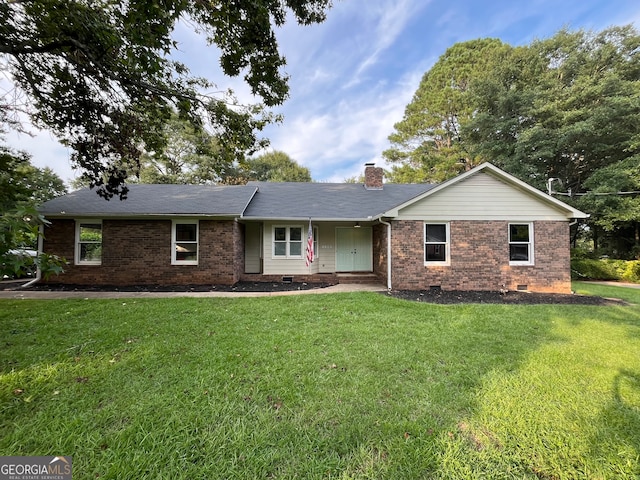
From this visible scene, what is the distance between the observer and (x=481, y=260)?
959cm

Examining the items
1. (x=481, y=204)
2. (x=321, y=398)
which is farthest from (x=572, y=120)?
(x=321, y=398)

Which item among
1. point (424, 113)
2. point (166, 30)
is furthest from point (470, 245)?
point (424, 113)

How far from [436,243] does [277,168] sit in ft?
98.8

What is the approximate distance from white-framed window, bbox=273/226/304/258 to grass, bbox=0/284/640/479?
6.05 meters

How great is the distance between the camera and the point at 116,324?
5.36 metres

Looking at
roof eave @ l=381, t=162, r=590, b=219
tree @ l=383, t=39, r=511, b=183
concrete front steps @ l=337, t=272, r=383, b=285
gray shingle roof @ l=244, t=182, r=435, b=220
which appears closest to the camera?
roof eave @ l=381, t=162, r=590, b=219

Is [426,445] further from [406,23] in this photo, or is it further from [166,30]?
[406,23]

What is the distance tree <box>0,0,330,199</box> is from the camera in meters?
5.10

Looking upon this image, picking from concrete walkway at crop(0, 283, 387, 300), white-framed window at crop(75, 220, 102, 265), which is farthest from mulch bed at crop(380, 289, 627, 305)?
white-framed window at crop(75, 220, 102, 265)

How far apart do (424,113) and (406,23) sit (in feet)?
50.1

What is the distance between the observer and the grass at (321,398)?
217 cm

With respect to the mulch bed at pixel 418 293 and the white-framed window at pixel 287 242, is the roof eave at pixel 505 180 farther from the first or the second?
the white-framed window at pixel 287 242

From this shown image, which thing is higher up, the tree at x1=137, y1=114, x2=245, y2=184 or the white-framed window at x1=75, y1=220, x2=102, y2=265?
the tree at x1=137, y1=114, x2=245, y2=184

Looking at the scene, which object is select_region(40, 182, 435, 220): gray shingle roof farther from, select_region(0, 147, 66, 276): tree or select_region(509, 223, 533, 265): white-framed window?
select_region(0, 147, 66, 276): tree
